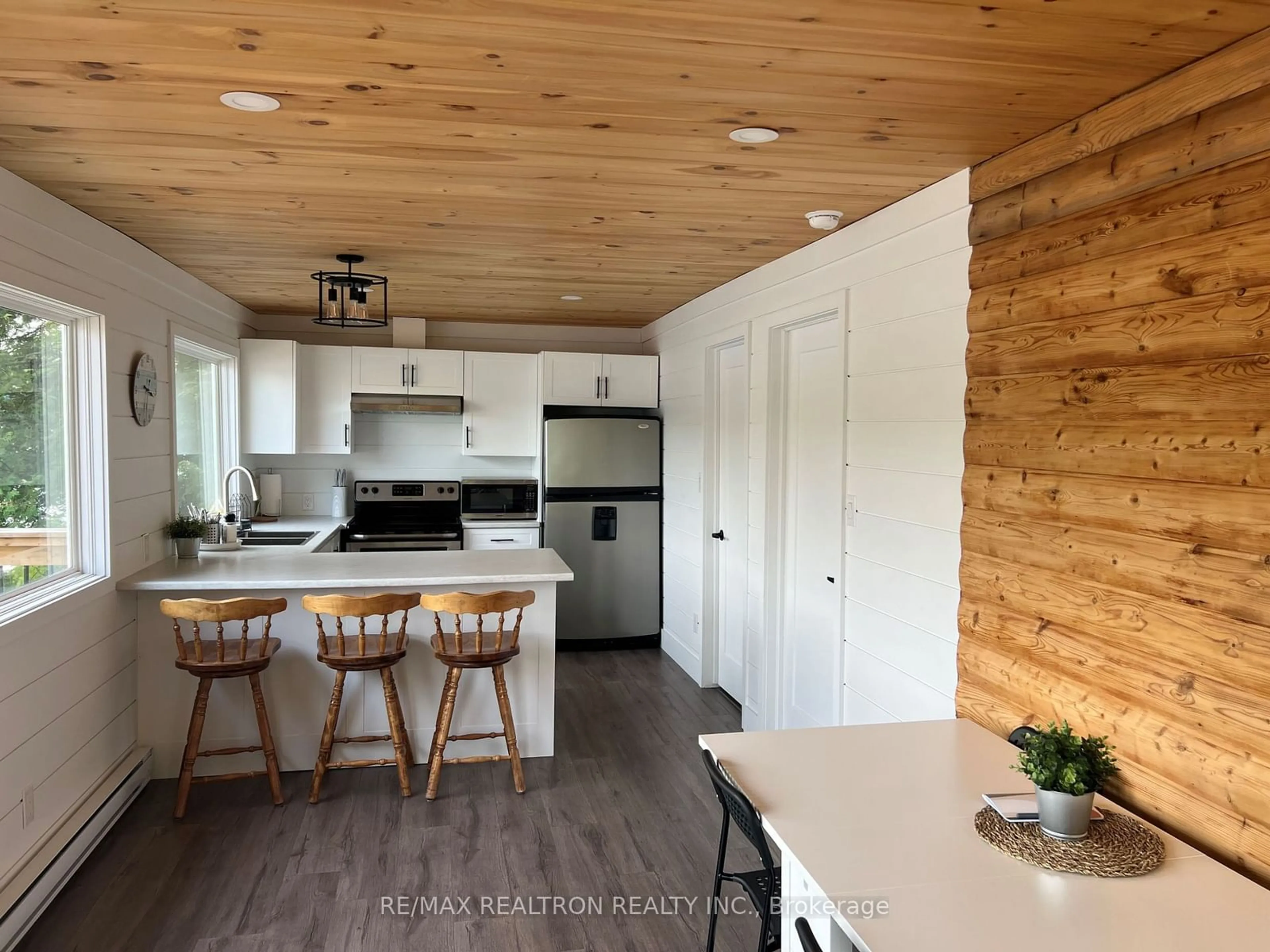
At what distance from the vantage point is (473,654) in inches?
135

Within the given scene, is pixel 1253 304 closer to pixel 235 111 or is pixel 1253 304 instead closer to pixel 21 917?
pixel 235 111

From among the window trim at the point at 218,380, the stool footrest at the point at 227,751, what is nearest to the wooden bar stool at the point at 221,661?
the stool footrest at the point at 227,751

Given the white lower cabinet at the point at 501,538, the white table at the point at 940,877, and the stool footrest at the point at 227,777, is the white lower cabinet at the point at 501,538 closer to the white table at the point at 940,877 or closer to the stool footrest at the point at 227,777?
the stool footrest at the point at 227,777

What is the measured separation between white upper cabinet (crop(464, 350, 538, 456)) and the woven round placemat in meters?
4.68

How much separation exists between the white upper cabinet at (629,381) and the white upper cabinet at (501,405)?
0.52m

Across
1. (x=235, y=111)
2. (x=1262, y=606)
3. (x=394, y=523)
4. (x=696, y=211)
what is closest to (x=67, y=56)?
(x=235, y=111)

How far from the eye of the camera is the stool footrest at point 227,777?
11.1ft

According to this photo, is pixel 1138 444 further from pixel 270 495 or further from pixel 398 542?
pixel 270 495

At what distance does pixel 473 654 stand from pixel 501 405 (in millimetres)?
2905

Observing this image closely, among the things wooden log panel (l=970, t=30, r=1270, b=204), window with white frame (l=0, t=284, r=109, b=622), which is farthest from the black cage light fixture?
wooden log panel (l=970, t=30, r=1270, b=204)

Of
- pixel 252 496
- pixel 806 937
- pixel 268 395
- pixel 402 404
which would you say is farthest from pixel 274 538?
pixel 806 937

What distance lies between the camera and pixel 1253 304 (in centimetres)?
164

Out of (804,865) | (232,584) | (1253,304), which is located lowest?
(804,865)

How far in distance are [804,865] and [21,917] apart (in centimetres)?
240
